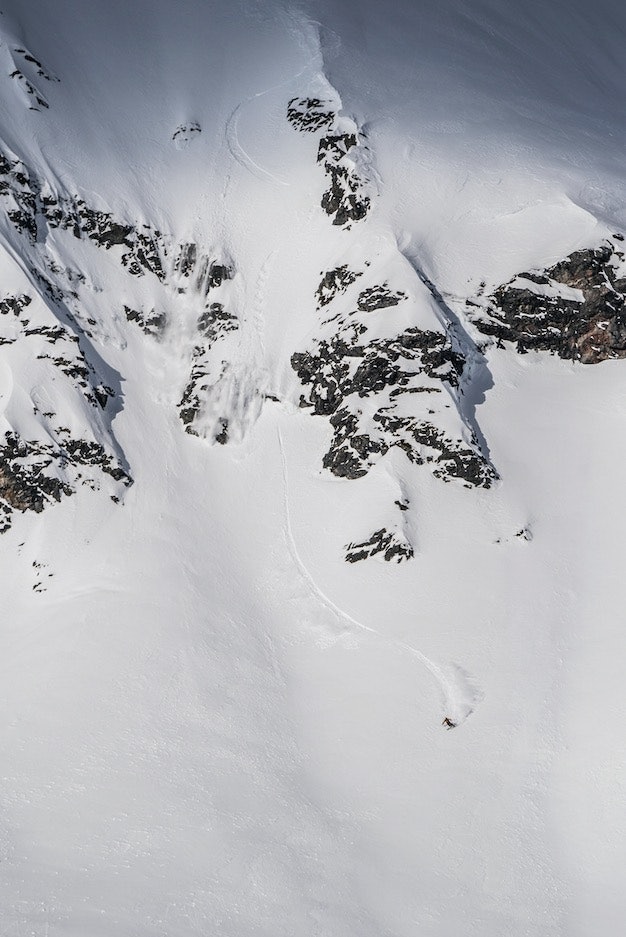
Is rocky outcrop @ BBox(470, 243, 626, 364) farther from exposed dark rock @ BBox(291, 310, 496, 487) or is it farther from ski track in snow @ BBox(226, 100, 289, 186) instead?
ski track in snow @ BBox(226, 100, 289, 186)

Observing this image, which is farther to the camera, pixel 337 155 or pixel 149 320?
pixel 337 155

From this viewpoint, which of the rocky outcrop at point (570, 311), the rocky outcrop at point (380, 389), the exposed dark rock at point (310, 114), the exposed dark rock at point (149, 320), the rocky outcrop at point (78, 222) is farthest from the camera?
the exposed dark rock at point (310, 114)

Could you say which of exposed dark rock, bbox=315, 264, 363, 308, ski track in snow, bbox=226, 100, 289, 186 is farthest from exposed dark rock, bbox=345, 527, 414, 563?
ski track in snow, bbox=226, 100, 289, 186

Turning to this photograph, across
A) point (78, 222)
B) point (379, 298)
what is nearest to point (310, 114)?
point (78, 222)

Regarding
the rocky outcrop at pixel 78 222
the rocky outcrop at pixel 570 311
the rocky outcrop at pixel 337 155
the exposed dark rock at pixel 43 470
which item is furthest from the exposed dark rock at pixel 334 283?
the exposed dark rock at pixel 43 470

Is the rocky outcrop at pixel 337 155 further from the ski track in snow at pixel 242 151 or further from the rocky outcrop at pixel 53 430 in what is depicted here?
the rocky outcrop at pixel 53 430

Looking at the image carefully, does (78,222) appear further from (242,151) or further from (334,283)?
(334,283)

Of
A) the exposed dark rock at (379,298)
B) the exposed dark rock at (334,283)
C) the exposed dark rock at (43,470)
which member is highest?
the exposed dark rock at (43,470)
